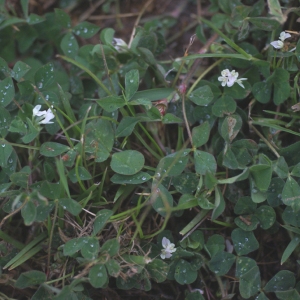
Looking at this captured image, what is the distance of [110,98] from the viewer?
170cm

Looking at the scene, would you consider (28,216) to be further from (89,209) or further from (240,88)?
(240,88)

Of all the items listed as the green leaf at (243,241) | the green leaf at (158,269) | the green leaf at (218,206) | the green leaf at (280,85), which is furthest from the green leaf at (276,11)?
the green leaf at (158,269)

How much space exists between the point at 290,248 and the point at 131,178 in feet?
A: 2.29

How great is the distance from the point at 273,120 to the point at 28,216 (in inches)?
43.1

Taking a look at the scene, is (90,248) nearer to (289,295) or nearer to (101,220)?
(101,220)

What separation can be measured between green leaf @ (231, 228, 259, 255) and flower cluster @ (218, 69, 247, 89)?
0.62m

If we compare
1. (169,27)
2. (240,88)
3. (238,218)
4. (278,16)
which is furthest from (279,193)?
(169,27)

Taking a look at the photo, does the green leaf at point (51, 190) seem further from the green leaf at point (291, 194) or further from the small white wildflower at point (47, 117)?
the green leaf at point (291, 194)

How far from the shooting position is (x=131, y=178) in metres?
1.67

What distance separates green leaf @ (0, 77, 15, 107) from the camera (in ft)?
5.86

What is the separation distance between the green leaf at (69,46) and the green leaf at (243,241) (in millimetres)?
1184

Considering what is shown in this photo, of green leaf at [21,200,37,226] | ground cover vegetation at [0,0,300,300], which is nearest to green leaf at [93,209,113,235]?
ground cover vegetation at [0,0,300,300]

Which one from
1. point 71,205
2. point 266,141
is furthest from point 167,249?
point 266,141

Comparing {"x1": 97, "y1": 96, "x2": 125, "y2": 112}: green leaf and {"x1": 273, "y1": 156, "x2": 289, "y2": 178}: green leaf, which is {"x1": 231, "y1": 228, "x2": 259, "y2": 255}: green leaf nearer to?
{"x1": 273, "y1": 156, "x2": 289, "y2": 178}: green leaf
